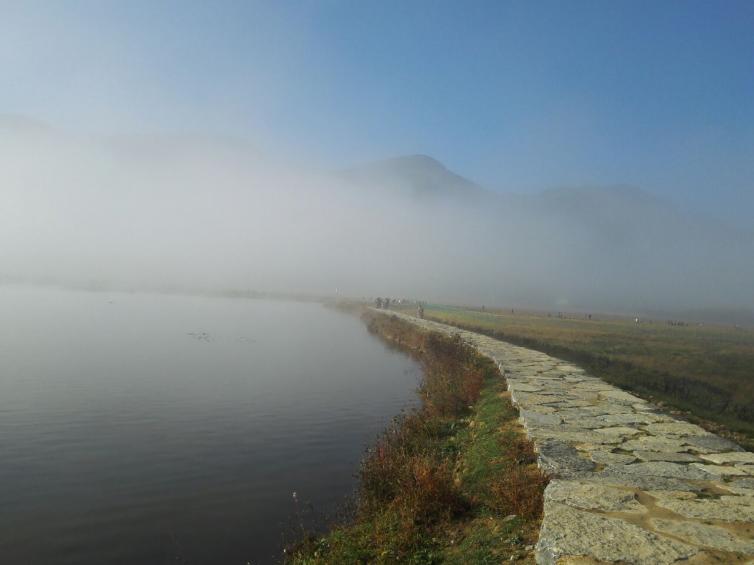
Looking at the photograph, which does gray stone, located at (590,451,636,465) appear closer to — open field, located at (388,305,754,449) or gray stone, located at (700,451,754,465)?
gray stone, located at (700,451,754,465)

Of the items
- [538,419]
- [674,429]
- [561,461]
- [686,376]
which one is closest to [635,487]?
[561,461]

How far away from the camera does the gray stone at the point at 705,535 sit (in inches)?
172

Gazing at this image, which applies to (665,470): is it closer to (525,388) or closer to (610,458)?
(610,458)

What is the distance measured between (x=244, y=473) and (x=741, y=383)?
21494mm

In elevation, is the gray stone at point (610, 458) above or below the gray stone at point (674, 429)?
above

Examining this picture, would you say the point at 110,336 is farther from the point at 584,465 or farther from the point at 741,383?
the point at 741,383

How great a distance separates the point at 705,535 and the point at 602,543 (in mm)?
1080

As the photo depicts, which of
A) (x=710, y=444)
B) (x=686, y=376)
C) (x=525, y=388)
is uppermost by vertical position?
(x=525, y=388)

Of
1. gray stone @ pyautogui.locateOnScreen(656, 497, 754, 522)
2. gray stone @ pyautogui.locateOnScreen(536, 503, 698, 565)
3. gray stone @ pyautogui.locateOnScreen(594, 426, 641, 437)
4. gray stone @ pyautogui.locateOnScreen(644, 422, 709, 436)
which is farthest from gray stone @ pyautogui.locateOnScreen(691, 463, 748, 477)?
gray stone @ pyautogui.locateOnScreen(536, 503, 698, 565)

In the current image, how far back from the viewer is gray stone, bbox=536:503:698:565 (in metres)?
4.18

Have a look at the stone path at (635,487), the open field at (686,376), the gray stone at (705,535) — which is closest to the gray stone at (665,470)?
the stone path at (635,487)

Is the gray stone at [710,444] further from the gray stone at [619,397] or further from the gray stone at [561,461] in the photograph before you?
the gray stone at [619,397]

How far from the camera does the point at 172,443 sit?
12797 mm

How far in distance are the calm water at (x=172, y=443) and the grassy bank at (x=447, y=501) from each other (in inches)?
62.5
